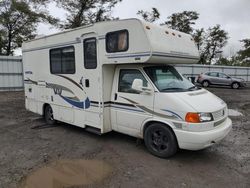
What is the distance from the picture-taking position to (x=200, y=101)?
4.28 metres

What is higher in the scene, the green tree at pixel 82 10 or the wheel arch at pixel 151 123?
the green tree at pixel 82 10

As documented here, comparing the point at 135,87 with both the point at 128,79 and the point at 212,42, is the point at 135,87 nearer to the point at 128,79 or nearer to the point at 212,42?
the point at 128,79

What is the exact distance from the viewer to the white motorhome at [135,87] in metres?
4.18

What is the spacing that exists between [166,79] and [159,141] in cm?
132

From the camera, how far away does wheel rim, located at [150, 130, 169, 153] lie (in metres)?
4.46

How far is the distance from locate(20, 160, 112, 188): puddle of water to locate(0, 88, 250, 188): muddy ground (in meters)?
0.13

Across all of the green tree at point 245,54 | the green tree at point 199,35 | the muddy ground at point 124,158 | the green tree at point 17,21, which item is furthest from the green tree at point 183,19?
the muddy ground at point 124,158

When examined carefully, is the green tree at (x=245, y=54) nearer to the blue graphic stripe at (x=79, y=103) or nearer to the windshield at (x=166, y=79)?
the windshield at (x=166, y=79)

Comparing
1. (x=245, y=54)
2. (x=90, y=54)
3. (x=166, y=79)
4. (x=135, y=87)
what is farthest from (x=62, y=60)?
(x=245, y=54)

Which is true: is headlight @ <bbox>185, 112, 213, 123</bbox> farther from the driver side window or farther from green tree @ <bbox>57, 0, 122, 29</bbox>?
green tree @ <bbox>57, 0, 122, 29</bbox>

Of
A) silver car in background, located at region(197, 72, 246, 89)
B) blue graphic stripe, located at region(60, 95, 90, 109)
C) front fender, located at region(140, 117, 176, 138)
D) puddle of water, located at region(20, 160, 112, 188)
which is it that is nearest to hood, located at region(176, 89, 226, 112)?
front fender, located at region(140, 117, 176, 138)

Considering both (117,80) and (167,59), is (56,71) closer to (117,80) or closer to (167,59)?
(117,80)

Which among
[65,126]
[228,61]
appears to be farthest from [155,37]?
[228,61]

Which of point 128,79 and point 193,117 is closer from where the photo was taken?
point 193,117
